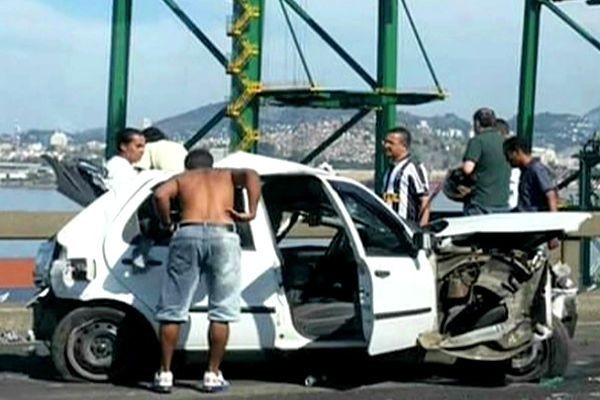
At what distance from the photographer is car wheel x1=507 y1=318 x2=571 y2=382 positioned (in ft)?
34.4

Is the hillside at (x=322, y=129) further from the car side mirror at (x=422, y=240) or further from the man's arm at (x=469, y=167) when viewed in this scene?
the car side mirror at (x=422, y=240)

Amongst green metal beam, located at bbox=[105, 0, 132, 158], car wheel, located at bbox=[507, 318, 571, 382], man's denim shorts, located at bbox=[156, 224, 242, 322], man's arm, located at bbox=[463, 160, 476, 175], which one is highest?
green metal beam, located at bbox=[105, 0, 132, 158]

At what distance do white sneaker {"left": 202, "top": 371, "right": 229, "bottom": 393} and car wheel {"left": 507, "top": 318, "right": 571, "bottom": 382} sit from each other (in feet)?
6.56

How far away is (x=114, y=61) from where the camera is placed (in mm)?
43125

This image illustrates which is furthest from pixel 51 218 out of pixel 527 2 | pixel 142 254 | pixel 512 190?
pixel 527 2

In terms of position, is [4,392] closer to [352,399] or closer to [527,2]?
[352,399]

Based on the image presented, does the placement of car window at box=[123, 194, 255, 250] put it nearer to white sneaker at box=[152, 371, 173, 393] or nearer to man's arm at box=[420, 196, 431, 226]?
white sneaker at box=[152, 371, 173, 393]

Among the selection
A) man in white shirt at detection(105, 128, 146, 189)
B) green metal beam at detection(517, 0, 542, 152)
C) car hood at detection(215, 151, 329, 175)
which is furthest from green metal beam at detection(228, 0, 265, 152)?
car hood at detection(215, 151, 329, 175)

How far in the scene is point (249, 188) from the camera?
9914 mm

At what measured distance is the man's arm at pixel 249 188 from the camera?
32.5 ft

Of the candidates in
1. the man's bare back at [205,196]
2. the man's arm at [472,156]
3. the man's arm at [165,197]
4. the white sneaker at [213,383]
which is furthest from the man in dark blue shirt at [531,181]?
the man's arm at [165,197]

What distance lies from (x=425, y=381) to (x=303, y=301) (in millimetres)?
1049

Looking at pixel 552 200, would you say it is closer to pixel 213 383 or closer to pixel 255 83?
pixel 213 383

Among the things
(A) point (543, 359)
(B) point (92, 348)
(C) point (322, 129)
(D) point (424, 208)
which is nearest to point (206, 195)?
(B) point (92, 348)
